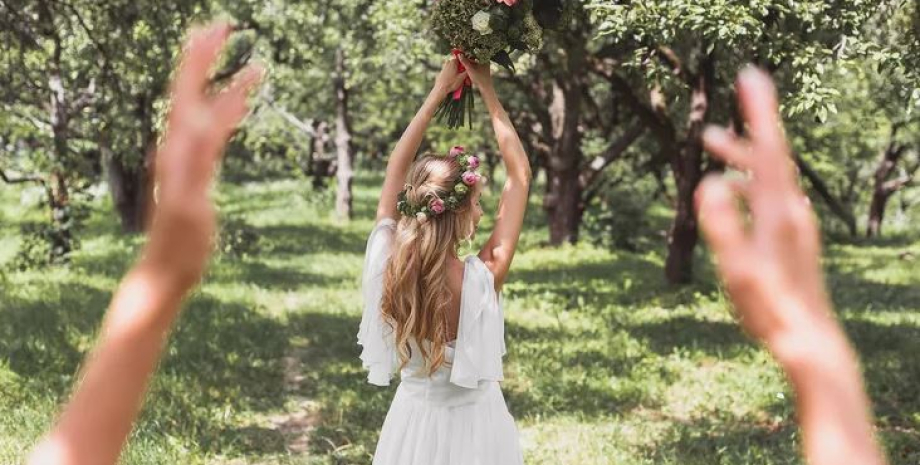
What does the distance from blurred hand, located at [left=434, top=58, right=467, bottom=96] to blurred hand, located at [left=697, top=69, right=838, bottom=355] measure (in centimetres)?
400

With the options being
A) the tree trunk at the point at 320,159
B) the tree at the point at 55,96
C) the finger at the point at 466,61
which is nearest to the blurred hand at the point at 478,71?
the finger at the point at 466,61

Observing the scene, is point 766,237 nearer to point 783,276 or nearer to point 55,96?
point 783,276

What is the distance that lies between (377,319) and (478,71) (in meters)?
1.21

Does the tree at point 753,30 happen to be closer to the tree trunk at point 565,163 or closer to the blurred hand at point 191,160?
the blurred hand at point 191,160

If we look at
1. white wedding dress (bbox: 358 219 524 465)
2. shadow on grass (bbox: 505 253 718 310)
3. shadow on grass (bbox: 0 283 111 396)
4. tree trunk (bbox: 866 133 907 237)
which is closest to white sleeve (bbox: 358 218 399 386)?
white wedding dress (bbox: 358 219 524 465)

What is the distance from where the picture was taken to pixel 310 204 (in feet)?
107

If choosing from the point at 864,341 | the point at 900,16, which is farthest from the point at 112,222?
the point at 900,16

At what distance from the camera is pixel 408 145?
5008 millimetres

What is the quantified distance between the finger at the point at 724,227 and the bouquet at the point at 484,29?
394 centimetres

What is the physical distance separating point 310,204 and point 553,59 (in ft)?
52.8

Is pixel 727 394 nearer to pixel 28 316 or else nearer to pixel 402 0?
pixel 28 316

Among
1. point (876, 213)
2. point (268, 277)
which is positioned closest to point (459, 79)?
point (268, 277)

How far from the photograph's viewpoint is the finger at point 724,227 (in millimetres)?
878

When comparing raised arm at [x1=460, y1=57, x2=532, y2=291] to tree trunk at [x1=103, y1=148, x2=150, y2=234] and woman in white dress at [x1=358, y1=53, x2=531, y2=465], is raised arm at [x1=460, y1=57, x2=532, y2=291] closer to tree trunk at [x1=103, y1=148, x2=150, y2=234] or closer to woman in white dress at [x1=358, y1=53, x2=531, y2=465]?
woman in white dress at [x1=358, y1=53, x2=531, y2=465]
